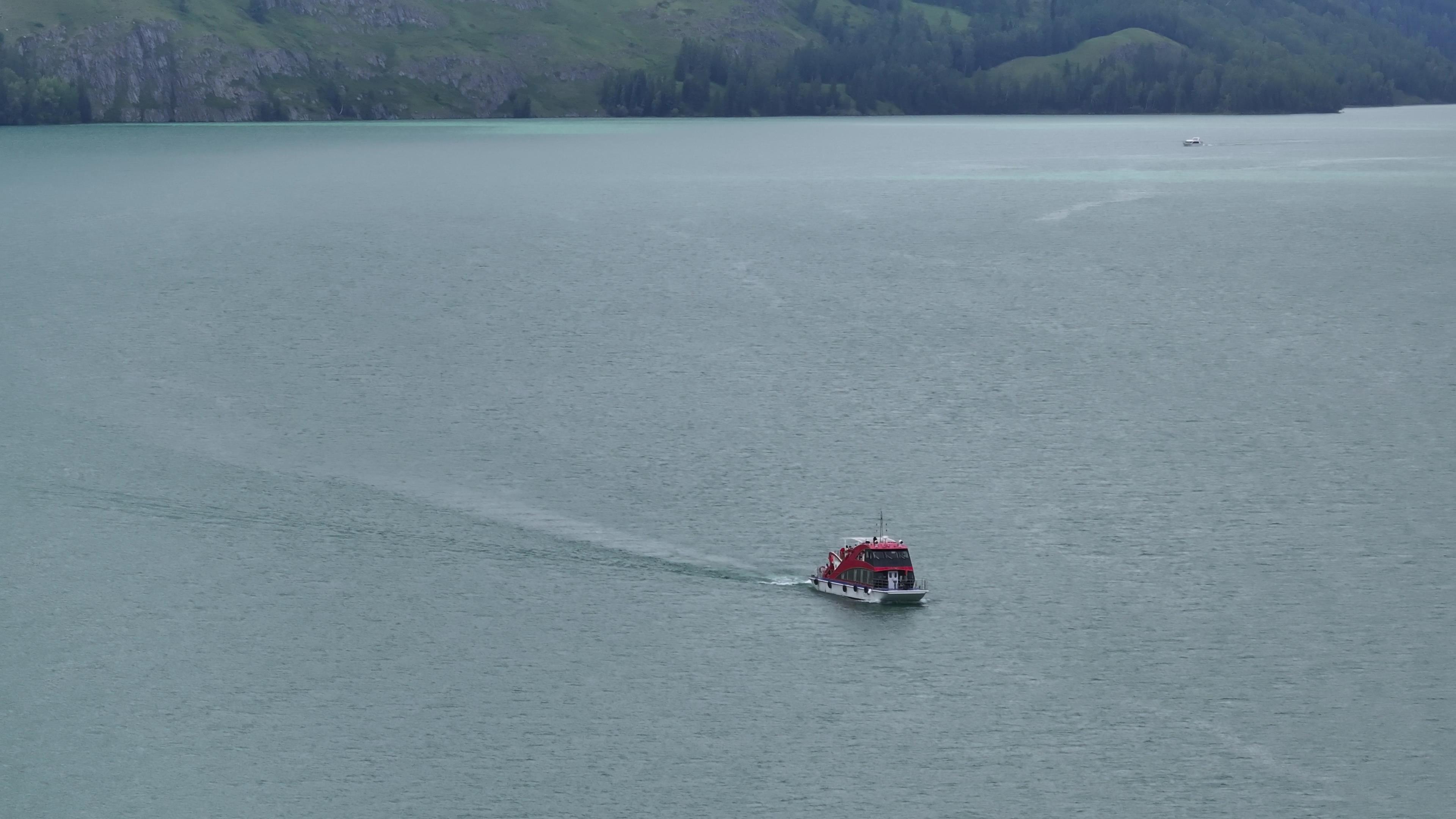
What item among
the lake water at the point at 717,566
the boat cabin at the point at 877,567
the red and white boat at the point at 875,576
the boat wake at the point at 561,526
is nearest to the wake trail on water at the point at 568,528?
the boat wake at the point at 561,526

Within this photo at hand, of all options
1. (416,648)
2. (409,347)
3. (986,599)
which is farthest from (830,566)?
(409,347)

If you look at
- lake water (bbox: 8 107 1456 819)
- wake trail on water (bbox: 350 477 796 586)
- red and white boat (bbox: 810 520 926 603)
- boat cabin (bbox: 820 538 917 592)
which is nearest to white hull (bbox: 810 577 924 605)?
red and white boat (bbox: 810 520 926 603)

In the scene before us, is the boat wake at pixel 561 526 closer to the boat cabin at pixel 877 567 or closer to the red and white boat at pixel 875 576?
the red and white boat at pixel 875 576

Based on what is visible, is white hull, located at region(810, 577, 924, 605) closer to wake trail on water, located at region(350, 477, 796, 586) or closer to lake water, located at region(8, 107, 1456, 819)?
lake water, located at region(8, 107, 1456, 819)

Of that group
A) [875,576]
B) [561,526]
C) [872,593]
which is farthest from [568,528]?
[872,593]

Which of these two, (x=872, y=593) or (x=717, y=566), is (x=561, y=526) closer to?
(x=717, y=566)
